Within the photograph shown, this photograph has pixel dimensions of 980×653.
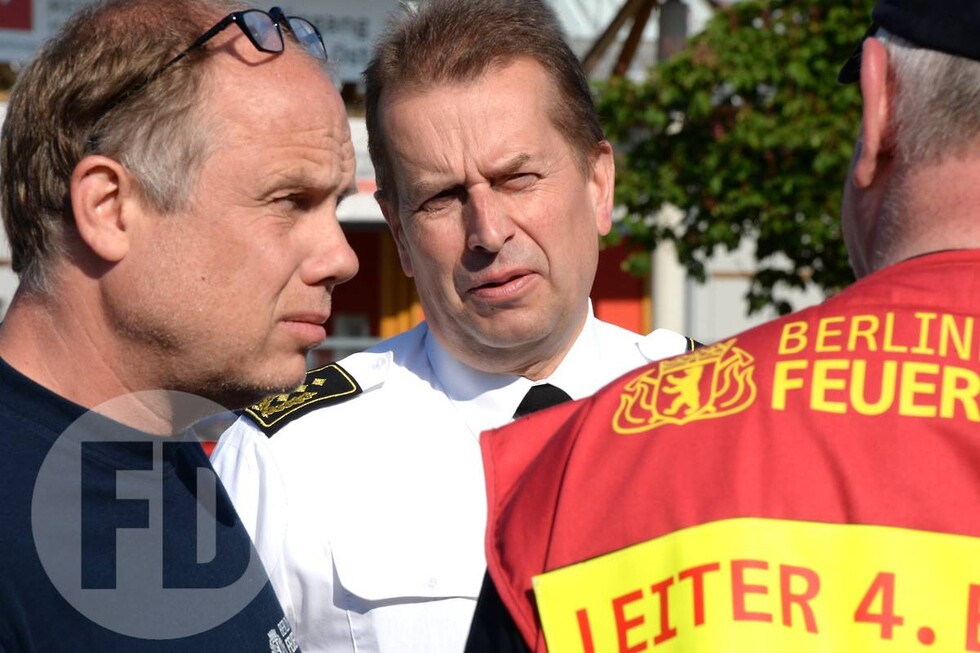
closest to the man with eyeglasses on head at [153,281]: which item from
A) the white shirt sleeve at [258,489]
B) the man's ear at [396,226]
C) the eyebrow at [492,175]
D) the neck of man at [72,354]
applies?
the neck of man at [72,354]

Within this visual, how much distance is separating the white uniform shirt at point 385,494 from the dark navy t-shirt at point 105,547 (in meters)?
0.50

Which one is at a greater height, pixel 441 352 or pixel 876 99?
pixel 876 99

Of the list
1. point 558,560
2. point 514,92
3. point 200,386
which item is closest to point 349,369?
point 514,92

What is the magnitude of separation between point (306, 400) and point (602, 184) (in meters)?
0.74

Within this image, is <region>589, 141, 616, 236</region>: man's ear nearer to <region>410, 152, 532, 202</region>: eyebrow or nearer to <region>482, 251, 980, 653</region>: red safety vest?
<region>410, 152, 532, 202</region>: eyebrow

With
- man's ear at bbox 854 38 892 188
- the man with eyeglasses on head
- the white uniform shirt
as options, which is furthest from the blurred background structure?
man's ear at bbox 854 38 892 188

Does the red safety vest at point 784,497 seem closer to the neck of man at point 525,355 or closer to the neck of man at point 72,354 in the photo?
the neck of man at point 72,354

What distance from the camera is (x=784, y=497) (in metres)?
1.19

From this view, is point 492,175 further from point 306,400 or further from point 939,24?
point 939,24

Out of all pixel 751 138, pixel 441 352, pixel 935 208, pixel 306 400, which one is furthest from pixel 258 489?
pixel 751 138

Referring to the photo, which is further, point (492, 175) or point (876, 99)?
point (492, 175)

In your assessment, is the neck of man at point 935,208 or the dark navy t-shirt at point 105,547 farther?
the dark navy t-shirt at point 105,547

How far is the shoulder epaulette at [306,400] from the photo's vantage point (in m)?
2.34

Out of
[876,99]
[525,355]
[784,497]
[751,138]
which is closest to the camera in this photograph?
[784,497]
